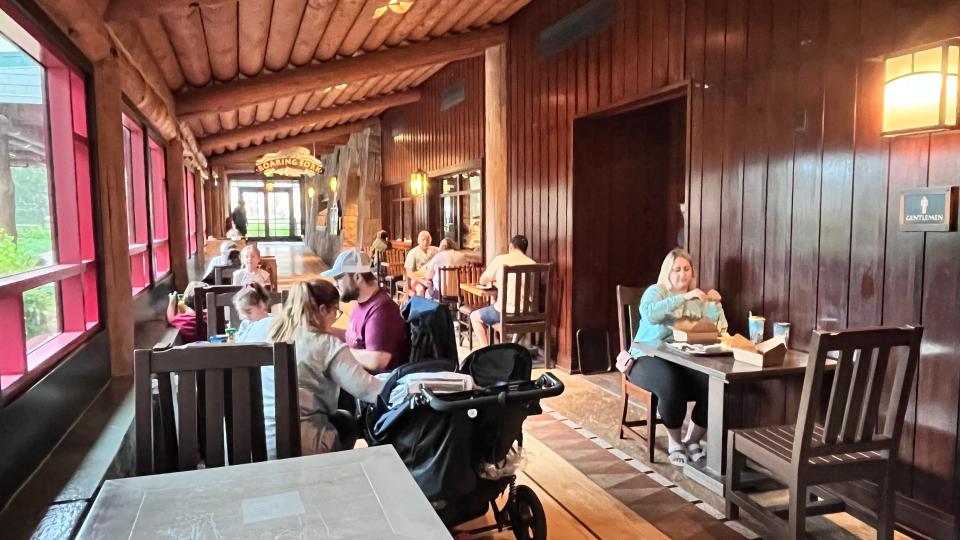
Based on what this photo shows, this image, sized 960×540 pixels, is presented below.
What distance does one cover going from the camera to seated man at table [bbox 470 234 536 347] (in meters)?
5.73

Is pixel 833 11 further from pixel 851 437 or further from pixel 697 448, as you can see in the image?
pixel 697 448

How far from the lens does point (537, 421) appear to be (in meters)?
4.26

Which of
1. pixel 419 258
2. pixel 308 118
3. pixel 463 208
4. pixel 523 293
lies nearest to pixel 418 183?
pixel 463 208

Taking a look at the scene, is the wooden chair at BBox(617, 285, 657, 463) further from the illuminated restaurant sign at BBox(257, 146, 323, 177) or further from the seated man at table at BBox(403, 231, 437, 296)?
the illuminated restaurant sign at BBox(257, 146, 323, 177)

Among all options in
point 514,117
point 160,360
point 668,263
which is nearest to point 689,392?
point 668,263

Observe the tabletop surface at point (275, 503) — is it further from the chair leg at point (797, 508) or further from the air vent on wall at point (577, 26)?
the air vent on wall at point (577, 26)

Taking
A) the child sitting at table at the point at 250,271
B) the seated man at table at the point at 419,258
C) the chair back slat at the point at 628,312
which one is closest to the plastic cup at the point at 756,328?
the chair back slat at the point at 628,312

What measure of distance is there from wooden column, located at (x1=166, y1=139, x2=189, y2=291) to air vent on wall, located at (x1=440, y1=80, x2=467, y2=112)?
3484 mm

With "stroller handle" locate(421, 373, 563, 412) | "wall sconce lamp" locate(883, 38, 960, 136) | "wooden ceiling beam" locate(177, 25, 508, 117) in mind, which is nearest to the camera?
"stroller handle" locate(421, 373, 563, 412)

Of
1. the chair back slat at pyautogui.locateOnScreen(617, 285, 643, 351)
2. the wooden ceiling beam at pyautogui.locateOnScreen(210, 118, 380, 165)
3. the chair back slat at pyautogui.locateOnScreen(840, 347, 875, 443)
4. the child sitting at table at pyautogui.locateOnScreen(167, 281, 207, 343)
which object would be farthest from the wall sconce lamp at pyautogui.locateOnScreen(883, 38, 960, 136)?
the wooden ceiling beam at pyautogui.locateOnScreen(210, 118, 380, 165)

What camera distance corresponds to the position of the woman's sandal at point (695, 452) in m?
3.52

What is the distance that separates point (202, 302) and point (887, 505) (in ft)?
12.5

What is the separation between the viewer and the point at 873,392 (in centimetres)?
238

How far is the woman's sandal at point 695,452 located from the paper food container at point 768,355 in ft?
2.62
